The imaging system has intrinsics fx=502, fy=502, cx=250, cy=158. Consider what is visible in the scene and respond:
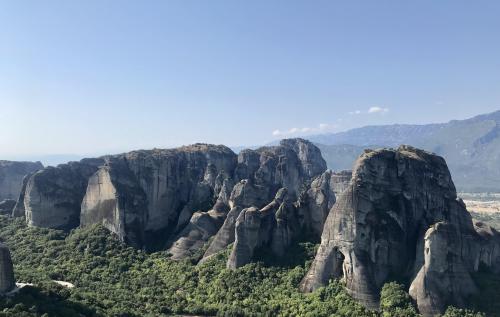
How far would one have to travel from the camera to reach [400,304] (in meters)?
57.2

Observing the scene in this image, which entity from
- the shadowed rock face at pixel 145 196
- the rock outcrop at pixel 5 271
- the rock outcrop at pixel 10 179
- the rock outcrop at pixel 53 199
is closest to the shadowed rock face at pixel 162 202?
the rock outcrop at pixel 53 199

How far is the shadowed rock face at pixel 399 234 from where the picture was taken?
57.5m

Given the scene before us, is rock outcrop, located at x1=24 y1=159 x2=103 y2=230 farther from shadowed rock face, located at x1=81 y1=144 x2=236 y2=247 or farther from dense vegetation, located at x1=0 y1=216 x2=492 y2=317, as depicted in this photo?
shadowed rock face, located at x1=81 y1=144 x2=236 y2=247

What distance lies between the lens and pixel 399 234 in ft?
209

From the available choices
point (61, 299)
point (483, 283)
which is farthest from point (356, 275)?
point (61, 299)

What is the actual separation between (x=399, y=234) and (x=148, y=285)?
36.6 metres

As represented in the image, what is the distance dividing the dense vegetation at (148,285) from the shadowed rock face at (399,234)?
2433 mm

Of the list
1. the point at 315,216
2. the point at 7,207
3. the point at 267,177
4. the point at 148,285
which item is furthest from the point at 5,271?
the point at 267,177

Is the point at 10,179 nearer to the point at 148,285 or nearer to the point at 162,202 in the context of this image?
the point at 162,202

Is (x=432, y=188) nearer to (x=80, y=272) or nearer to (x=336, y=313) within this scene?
(x=336, y=313)

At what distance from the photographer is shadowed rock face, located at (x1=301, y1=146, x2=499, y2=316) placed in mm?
57469

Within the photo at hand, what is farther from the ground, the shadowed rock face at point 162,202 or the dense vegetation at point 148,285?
the shadowed rock face at point 162,202

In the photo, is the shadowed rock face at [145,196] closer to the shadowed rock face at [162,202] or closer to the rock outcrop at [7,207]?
the shadowed rock face at [162,202]

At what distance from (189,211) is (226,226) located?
1586 cm
